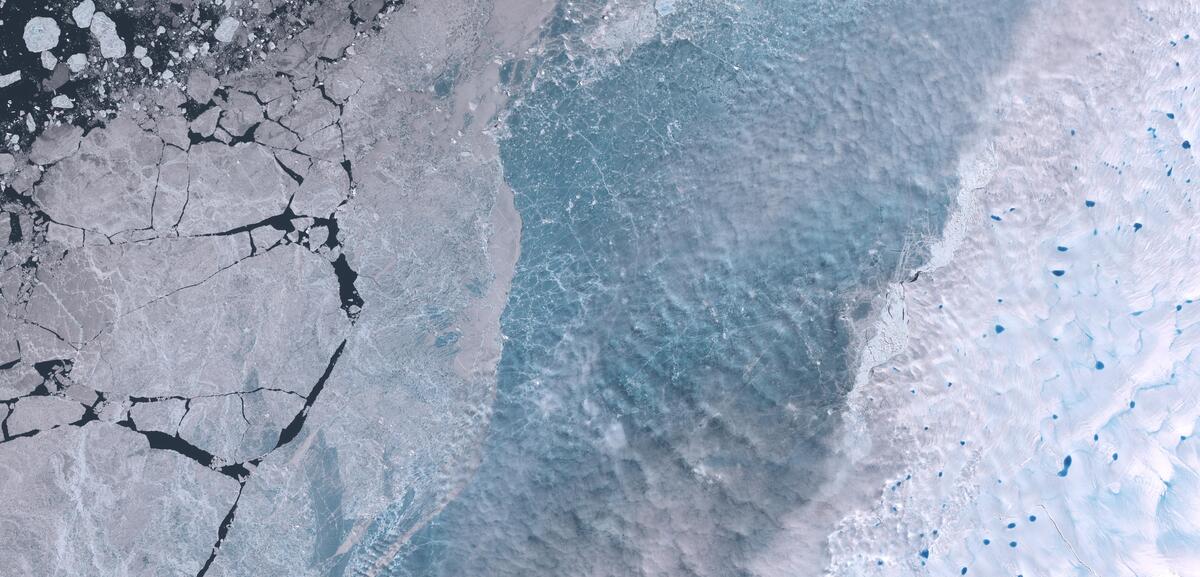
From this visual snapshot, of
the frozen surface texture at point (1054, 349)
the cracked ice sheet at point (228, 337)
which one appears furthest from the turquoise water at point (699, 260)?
the cracked ice sheet at point (228, 337)

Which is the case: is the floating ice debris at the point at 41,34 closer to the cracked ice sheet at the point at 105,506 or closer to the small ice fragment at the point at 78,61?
the small ice fragment at the point at 78,61

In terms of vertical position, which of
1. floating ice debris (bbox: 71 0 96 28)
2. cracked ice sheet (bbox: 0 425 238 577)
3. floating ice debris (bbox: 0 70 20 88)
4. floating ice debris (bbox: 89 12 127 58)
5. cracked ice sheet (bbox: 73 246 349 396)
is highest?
floating ice debris (bbox: 71 0 96 28)

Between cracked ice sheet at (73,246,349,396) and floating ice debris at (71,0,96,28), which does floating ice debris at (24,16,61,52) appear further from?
cracked ice sheet at (73,246,349,396)

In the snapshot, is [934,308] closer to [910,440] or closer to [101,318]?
[910,440]

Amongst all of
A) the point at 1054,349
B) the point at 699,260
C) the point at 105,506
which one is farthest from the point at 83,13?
the point at 1054,349

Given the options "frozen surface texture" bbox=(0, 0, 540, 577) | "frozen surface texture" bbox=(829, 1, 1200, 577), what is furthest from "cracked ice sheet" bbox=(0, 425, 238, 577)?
"frozen surface texture" bbox=(829, 1, 1200, 577)

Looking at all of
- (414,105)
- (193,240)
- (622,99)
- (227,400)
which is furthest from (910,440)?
(193,240)

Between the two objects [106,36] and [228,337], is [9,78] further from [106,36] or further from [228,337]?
[228,337]
